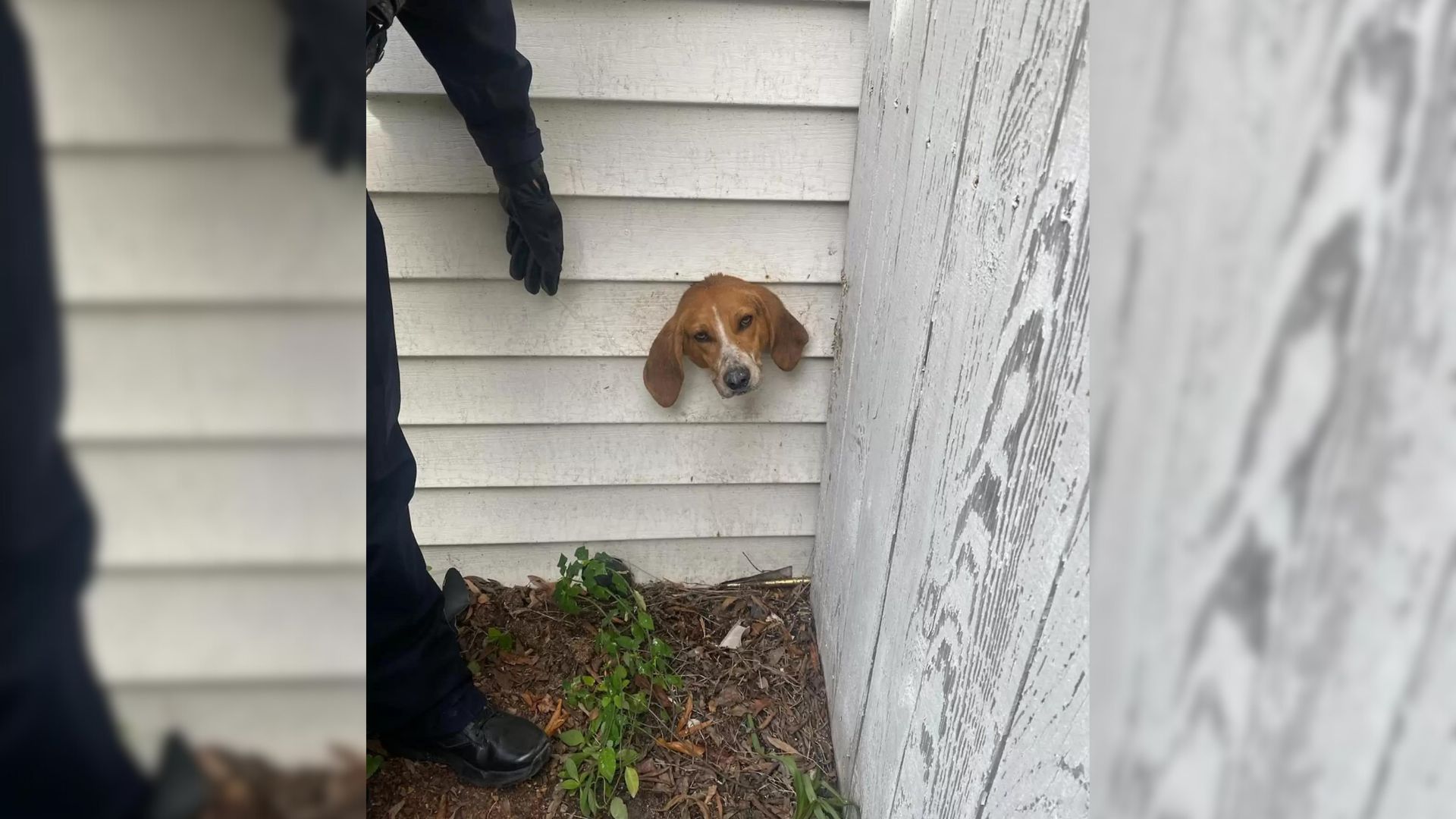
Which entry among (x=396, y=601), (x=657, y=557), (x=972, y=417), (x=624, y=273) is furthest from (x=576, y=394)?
(x=972, y=417)

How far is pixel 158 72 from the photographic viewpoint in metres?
0.14

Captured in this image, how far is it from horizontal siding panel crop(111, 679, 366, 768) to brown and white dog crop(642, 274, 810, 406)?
5.41 feet

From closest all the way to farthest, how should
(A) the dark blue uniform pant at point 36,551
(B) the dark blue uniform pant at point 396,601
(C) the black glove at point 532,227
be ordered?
1. (A) the dark blue uniform pant at point 36,551
2. (B) the dark blue uniform pant at point 396,601
3. (C) the black glove at point 532,227

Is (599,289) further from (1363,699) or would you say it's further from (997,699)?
(1363,699)

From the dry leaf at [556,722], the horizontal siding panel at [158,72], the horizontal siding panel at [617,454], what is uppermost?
the horizontal siding panel at [158,72]

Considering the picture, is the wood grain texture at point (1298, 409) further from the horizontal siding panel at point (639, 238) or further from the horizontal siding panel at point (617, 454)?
the horizontal siding panel at point (617, 454)

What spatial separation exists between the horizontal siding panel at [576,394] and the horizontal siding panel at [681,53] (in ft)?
2.05

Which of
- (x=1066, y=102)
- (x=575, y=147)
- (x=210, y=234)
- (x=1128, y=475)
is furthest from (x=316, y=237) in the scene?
(x=575, y=147)

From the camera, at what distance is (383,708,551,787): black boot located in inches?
71.9

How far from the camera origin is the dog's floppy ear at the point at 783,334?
188cm

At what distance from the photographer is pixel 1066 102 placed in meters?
0.72

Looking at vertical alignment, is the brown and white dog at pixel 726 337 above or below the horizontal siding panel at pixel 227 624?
below

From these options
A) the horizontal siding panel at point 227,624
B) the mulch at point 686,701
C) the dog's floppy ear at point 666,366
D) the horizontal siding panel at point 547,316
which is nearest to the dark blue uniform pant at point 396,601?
the mulch at point 686,701

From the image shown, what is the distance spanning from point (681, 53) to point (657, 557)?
4.32 ft
